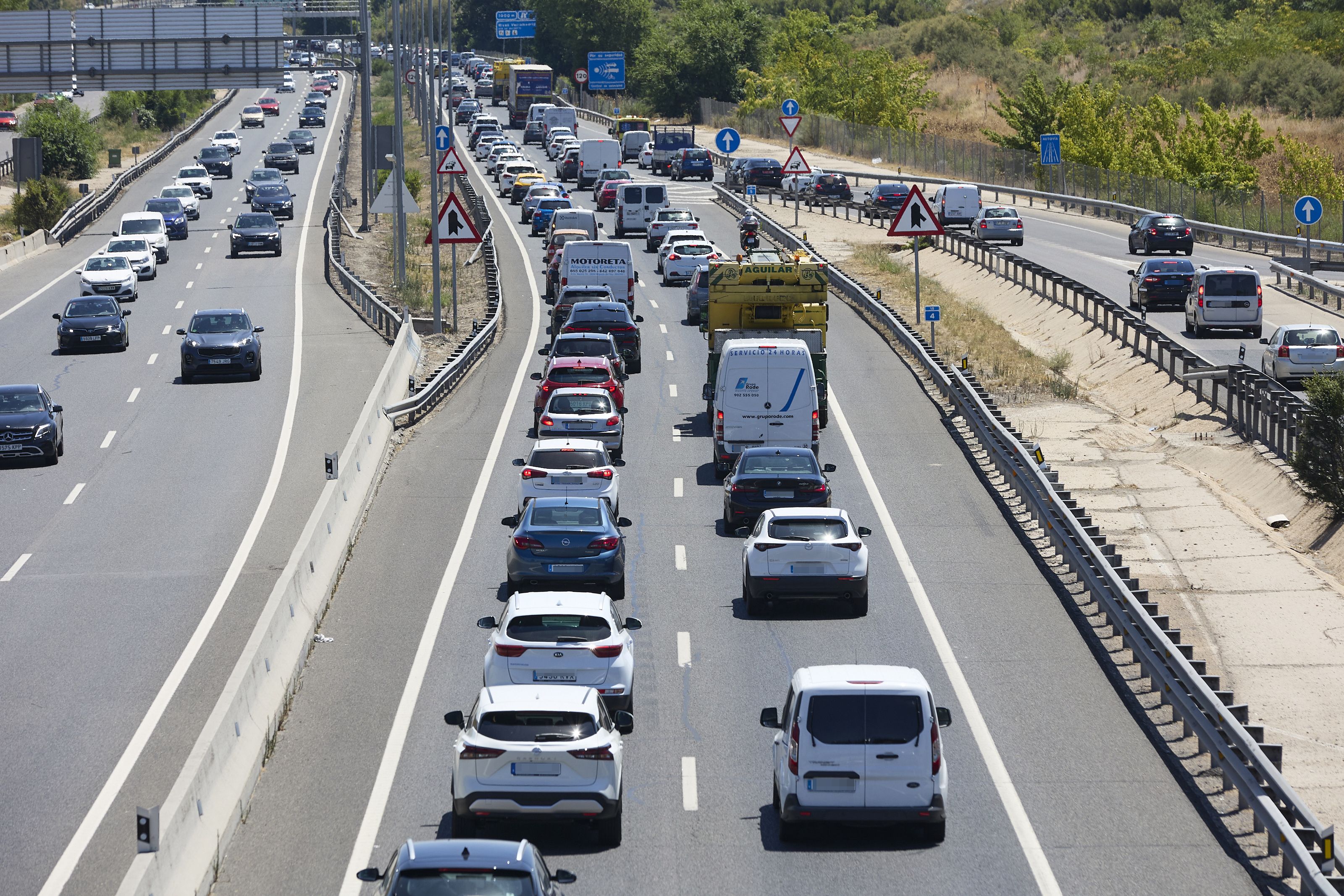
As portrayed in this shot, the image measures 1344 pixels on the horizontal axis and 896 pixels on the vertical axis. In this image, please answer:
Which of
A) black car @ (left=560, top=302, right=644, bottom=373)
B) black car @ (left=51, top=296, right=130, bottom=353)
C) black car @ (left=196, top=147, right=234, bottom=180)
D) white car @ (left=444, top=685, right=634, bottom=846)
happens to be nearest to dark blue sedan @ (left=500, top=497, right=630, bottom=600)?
white car @ (left=444, top=685, right=634, bottom=846)

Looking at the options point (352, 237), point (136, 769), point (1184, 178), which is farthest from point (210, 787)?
point (1184, 178)

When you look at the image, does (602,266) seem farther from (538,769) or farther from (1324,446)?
(538,769)

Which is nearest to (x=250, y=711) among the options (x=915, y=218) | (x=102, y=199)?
(x=915, y=218)

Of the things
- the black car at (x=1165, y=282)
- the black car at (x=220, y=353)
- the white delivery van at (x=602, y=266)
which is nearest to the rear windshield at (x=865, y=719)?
the black car at (x=220, y=353)

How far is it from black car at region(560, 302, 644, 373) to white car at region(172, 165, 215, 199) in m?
47.9

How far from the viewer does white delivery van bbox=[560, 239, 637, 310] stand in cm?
4753

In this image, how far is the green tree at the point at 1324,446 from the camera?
1147 inches

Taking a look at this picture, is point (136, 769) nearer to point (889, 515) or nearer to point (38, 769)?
point (38, 769)

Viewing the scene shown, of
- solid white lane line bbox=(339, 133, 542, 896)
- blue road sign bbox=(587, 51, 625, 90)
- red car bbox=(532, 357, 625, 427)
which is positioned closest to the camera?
solid white lane line bbox=(339, 133, 542, 896)

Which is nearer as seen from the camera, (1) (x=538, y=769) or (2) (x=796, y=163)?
(1) (x=538, y=769)

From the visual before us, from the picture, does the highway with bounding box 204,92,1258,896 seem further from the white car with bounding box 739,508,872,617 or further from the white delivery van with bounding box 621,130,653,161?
the white delivery van with bounding box 621,130,653,161

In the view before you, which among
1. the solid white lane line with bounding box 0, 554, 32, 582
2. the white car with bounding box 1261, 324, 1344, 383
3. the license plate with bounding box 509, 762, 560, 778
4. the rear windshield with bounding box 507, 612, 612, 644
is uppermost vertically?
the white car with bounding box 1261, 324, 1344, 383

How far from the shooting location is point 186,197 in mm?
75312

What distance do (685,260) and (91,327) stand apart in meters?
19.6
